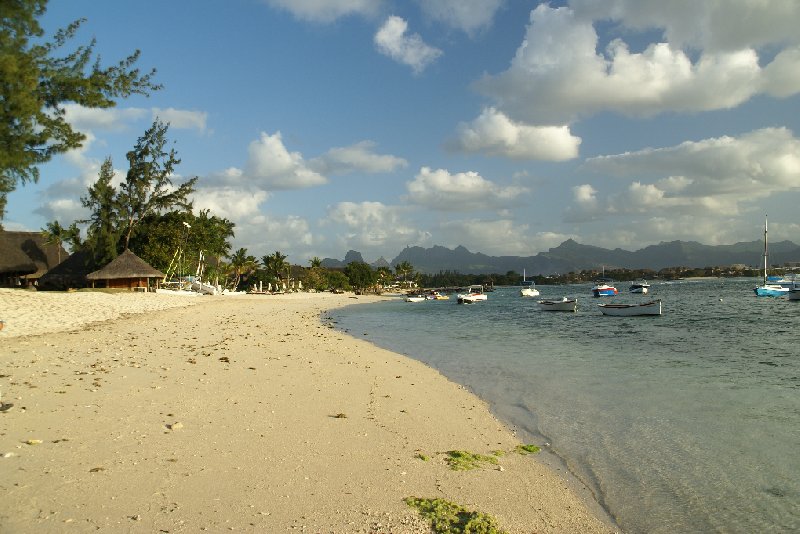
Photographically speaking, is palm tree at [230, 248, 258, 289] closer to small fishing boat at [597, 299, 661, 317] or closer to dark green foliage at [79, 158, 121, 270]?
dark green foliage at [79, 158, 121, 270]

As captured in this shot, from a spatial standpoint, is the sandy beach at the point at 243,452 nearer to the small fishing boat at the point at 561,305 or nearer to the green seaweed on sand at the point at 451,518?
the green seaweed on sand at the point at 451,518

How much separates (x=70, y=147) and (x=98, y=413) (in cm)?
442

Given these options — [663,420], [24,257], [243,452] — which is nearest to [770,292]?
[663,420]

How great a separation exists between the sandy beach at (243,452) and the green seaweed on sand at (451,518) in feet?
0.49

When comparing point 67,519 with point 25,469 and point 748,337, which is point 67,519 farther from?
point 748,337

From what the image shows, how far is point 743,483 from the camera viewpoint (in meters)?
6.36

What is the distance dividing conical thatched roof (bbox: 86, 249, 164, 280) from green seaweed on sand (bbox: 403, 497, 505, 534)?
47.6 meters

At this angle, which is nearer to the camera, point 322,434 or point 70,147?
point 322,434

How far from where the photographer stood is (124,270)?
149ft

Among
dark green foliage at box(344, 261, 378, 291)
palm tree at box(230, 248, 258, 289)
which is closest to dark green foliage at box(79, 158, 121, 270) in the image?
palm tree at box(230, 248, 258, 289)

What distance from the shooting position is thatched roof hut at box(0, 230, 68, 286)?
169 ft

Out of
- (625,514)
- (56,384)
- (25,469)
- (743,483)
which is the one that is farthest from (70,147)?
(743,483)

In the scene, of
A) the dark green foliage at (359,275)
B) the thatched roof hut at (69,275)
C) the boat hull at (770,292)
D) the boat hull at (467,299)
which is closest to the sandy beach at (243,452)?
the thatched roof hut at (69,275)

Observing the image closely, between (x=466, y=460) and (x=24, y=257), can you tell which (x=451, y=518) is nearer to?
(x=466, y=460)
